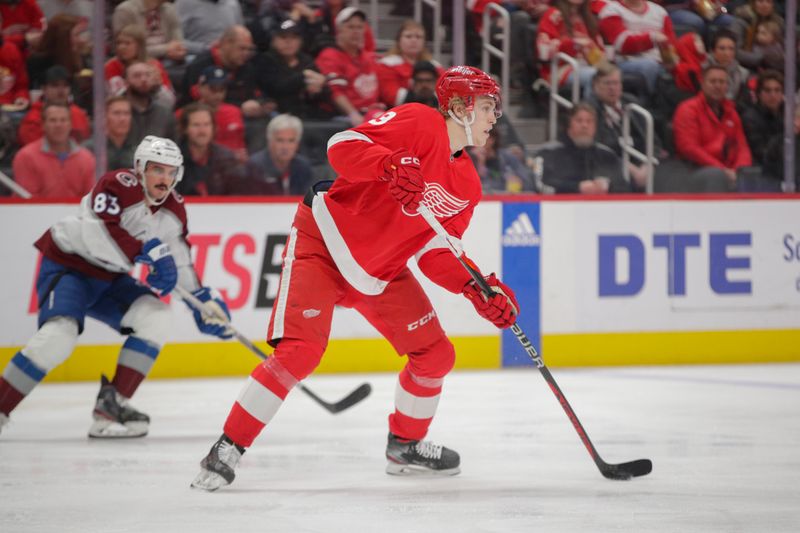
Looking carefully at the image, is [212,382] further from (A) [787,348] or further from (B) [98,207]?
(A) [787,348]

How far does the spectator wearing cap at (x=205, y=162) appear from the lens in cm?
555

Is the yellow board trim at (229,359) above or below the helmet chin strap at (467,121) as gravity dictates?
below

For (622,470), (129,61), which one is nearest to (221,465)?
(622,470)

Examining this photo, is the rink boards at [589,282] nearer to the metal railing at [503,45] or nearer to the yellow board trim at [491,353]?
the yellow board trim at [491,353]

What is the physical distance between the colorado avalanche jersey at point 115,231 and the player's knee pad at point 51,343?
0.75 ft

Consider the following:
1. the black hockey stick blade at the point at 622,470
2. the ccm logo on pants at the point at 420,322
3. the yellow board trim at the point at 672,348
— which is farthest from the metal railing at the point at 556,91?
the black hockey stick blade at the point at 622,470

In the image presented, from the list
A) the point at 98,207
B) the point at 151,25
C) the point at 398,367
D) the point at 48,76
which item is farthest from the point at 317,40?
the point at 98,207

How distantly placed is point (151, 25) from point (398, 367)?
210 centimetres

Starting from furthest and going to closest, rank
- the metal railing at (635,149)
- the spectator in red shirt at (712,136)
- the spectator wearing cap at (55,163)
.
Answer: the spectator in red shirt at (712,136)
the metal railing at (635,149)
the spectator wearing cap at (55,163)

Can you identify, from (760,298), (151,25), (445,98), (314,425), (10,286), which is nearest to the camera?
(445,98)

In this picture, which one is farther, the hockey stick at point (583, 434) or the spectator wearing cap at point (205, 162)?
the spectator wearing cap at point (205, 162)

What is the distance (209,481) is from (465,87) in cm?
123

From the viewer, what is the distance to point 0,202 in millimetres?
5273

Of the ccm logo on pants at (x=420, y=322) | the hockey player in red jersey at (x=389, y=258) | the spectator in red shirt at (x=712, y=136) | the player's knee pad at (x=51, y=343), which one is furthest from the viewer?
the spectator in red shirt at (x=712, y=136)
